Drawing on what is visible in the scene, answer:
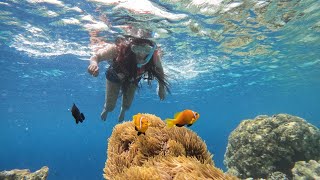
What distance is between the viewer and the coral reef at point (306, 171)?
304 inches

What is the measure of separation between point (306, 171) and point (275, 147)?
124 cm

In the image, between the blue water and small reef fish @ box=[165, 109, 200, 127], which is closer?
small reef fish @ box=[165, 109, 200, 127]

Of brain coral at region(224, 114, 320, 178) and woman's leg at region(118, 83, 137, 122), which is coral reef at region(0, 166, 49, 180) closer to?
woman's leg at region(118, 83, 137, 122)

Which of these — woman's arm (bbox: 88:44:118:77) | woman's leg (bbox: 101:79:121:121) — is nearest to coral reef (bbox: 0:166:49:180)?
woman's leg (bbox: 101:79:121:121)

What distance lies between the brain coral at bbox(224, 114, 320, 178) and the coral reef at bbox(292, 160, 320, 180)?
79 cm

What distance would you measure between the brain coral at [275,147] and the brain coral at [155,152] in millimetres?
5526

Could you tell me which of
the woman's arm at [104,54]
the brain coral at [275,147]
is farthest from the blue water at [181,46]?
the brain coral at [275,147]

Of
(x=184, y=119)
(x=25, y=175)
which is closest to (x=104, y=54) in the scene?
(x=25, y=175)

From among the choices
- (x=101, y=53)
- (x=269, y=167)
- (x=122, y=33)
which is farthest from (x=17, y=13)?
(x=269, y=167)

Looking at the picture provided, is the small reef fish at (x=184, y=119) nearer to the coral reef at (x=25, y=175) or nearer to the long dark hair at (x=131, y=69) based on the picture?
the long dark hair at (x=131, y=69)

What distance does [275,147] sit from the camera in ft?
28.9

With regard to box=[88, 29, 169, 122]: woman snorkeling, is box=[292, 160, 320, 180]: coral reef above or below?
above

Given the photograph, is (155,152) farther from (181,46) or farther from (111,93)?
(181,46)

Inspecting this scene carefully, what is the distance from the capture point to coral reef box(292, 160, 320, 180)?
772 cm
